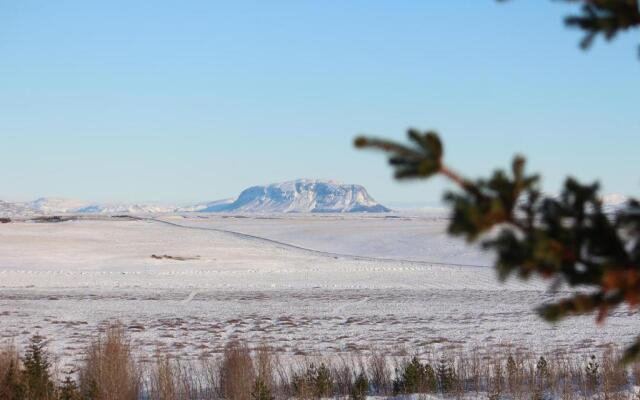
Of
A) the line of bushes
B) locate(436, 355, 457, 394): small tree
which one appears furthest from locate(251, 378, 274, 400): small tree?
locate(436, 355, 457, 394): small tree

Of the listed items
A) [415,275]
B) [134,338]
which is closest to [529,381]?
[134,338]

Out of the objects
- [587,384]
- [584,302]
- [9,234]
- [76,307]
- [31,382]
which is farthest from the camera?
[9,234]

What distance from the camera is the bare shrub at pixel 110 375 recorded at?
8.96 meters

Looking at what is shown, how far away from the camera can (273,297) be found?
2725 cm

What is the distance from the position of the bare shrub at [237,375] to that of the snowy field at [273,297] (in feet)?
15.6

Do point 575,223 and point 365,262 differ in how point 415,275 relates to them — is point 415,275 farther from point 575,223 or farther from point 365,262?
point 575,223

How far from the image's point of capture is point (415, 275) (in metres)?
36.5

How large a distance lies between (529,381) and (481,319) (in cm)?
1040

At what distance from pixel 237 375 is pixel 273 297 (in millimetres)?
17354

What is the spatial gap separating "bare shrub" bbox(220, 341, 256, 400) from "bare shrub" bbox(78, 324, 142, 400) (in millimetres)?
1145

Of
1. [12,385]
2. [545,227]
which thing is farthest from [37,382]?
[545,227]

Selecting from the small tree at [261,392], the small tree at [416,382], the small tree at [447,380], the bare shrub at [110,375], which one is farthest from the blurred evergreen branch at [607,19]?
the small tree at [447,380]

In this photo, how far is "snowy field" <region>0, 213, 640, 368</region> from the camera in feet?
57.6

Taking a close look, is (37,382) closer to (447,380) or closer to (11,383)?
(11,383)
